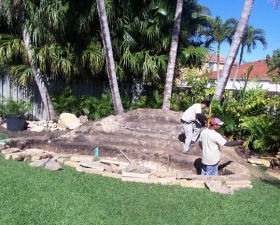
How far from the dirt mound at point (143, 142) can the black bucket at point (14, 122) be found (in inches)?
87.3

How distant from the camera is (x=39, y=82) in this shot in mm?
12344

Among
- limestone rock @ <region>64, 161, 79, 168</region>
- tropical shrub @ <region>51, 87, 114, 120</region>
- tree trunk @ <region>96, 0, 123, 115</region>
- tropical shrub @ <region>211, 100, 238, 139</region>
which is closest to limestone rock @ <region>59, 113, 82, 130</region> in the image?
tropical shrub @ <region>51, 87, 114, 120</region>

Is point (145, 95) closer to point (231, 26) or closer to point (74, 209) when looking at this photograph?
point (74, 209)

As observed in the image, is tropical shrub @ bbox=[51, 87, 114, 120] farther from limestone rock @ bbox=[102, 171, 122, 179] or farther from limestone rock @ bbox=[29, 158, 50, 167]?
limestone rock @ bbox=[102, 171, 122, 179]

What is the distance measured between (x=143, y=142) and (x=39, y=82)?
5.16 metres

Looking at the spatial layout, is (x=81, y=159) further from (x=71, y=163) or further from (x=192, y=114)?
(x=192, y=114)

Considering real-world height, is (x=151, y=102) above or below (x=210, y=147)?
above

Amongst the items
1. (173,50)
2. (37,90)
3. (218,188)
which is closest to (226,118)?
(173,50)

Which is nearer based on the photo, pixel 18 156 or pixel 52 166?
pixel 52 166

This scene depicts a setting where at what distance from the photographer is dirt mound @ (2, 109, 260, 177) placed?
7988 millimetres

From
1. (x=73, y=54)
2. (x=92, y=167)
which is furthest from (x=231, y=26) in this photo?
(x=92, y=167)

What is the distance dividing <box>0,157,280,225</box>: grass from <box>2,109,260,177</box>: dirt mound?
1681mm

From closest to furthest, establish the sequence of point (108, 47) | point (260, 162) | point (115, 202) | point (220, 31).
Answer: point (115, 202), point (260, 162), point (108, 47), point (220, 31)

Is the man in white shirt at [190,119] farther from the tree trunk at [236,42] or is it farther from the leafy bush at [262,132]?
the tree trunk at [236,42]
